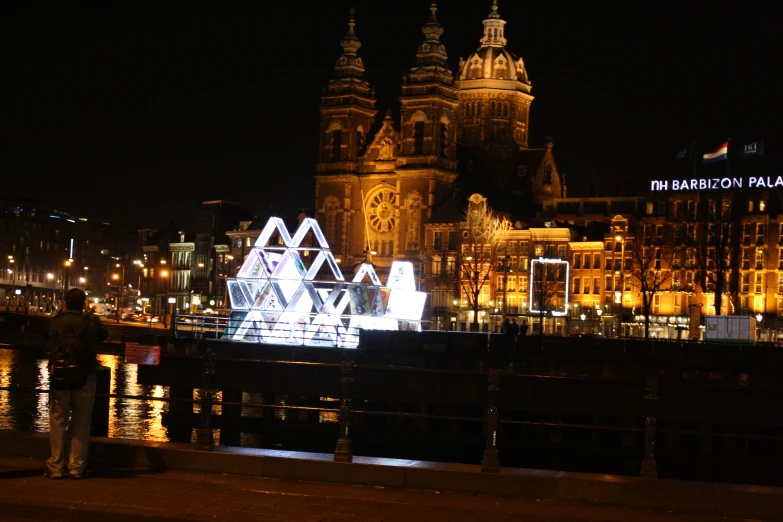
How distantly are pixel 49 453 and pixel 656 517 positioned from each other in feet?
28.7

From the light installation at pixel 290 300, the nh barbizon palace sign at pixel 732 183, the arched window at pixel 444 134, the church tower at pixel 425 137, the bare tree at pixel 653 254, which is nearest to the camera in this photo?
the light installation at pixel 290 300

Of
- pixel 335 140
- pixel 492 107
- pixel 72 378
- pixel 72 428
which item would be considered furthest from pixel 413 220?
pixel 72 378

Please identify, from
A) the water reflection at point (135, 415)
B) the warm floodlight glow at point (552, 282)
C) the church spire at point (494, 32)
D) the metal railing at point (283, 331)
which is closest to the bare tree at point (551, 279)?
the warm floodlight glow at point (552, 282)

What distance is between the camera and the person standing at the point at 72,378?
16.3 meters

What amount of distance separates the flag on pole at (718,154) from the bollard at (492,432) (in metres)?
95.1

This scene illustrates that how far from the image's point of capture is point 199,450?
17.8 meters

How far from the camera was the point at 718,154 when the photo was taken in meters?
109

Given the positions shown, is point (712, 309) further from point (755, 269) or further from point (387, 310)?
point (387, 310)

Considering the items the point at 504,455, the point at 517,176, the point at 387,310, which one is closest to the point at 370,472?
the point at 504,455

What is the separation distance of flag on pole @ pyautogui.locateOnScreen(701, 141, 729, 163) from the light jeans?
98.0 metres

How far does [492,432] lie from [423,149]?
376 feet

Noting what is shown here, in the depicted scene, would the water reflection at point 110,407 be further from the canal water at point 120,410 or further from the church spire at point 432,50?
the church spire at point 432,50

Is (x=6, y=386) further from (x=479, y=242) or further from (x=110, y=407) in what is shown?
(x=479, y=242)

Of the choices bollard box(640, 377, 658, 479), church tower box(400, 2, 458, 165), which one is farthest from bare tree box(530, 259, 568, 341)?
bollard box(640, 377, 658, 479)
